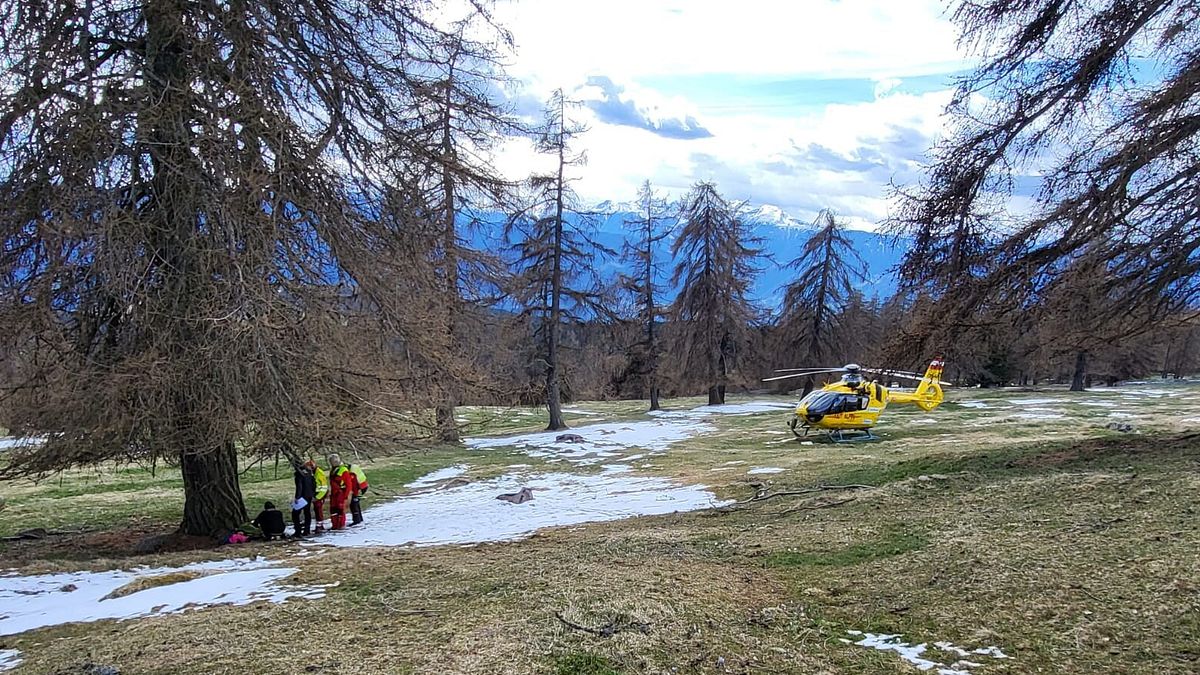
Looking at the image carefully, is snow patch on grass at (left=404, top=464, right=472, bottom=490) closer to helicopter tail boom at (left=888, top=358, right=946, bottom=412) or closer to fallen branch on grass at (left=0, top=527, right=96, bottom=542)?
fallen branch on grass at (left=0, top=527, right=96, bottom=542)

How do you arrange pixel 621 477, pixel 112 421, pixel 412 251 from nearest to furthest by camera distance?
pixel 112 421
pixel 412 251
pixel 621 477

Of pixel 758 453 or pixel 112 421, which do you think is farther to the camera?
pixel 758 453

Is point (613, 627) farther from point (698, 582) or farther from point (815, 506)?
point (815, 506)

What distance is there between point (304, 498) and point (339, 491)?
0.62 meters

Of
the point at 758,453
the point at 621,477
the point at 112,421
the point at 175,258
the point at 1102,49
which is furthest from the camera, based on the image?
the point at 758,453

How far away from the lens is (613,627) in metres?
4.52

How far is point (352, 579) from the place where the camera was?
6645 millimetres

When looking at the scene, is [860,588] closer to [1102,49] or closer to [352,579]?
[352,579]

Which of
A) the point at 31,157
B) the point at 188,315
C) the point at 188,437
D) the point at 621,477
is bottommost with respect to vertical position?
the point at 621,477

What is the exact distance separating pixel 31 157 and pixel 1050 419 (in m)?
26.4

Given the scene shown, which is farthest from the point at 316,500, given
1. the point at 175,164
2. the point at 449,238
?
the point at 175,164

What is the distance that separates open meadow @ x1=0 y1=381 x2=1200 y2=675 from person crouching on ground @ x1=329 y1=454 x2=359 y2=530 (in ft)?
1.64

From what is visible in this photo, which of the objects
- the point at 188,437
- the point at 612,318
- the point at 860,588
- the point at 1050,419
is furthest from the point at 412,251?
the point at 1050,419

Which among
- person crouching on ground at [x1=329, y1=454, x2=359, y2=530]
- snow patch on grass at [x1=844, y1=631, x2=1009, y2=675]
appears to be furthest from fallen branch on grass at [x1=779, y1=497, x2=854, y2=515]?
person crouching on ground at [x1=329, y1=454, x2=359, y2=530]
